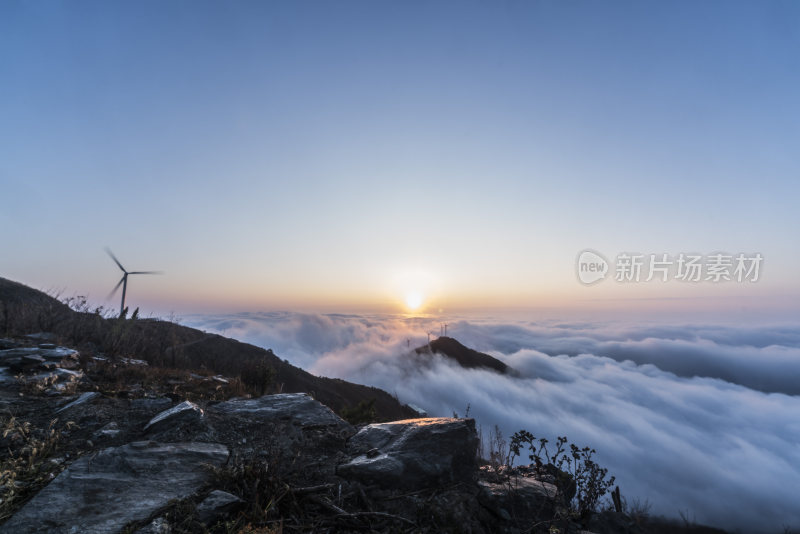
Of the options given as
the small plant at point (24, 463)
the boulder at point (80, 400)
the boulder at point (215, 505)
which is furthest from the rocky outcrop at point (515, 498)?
the boulder at point (80, 400)

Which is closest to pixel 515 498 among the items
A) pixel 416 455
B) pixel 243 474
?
pixel 416 455

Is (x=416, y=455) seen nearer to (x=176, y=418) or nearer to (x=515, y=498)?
(x=515, y=498)

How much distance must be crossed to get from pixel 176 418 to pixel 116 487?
1.81m

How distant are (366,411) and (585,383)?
Answer: 20888 cm

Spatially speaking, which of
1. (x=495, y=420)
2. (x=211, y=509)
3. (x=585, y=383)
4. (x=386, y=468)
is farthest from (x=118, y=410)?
(x=585, y=383)

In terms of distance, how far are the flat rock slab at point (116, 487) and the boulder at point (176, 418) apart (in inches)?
25.5

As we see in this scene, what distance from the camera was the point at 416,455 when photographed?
5004 mm

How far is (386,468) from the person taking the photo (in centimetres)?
475

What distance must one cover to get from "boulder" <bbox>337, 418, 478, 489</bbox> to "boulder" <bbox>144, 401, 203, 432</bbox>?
2.47 meters

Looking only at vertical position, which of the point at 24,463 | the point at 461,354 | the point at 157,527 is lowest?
the point at 461,354

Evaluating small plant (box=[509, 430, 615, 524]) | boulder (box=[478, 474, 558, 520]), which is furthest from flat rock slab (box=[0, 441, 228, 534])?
small plant (box=[509, 430, 615, 524])

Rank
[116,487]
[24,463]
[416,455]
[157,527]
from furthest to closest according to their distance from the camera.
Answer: [416,455], [24,463], [116,487], [157,527]

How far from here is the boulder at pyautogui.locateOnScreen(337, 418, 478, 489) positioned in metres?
4.71

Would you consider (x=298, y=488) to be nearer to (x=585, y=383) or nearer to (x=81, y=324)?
(x=81, y=324)
